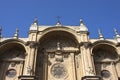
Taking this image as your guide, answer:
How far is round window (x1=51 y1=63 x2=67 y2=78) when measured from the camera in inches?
829

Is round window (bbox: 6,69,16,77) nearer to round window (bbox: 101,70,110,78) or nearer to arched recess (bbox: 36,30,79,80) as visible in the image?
arched recess (bbox: 36,30,79,80)

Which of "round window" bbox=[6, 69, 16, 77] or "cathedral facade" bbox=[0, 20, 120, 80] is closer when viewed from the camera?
"cathedral facade" bbox=[0, 20, 120, 80]

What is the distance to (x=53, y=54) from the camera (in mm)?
22719

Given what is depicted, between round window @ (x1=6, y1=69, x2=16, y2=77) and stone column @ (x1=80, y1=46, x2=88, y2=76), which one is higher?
stone column @ (x1=80, y1=46, x2=88, y2=76)

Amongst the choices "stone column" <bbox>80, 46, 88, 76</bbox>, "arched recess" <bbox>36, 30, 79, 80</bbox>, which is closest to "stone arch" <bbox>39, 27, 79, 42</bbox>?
"arched recess" <bbox>36, 30, 79, 80</bbox>

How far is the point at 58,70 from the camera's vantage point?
70.4 feet

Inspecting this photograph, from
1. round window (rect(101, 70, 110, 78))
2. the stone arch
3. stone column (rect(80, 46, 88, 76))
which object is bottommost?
round window (rect(101, 70, 110, 78))

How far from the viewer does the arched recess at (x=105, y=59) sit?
71.1ft

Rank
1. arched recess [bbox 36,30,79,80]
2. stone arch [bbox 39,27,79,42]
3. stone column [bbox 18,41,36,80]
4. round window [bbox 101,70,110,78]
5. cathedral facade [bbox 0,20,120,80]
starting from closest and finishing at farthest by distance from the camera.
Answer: stone column [bbox 18,41,36,80] < cathedral facade [bbox 0,20,120,80] < arched recess [bbox 36,30,79,80] < round window [bbox 101,70,110,78] < stone arch [bbox 39,27,79,42]

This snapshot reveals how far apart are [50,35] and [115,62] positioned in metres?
7.60

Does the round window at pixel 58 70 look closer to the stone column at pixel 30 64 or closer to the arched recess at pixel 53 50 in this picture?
the arched recess at pixel 53 50

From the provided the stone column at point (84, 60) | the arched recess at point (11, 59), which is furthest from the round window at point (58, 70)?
the arched recess at point (11, 59)

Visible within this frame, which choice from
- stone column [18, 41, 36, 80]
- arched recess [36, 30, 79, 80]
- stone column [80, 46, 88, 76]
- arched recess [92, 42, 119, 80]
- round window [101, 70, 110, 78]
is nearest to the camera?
stone column [18, 41, 36, 80]

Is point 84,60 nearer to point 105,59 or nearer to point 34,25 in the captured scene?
point 105,59
